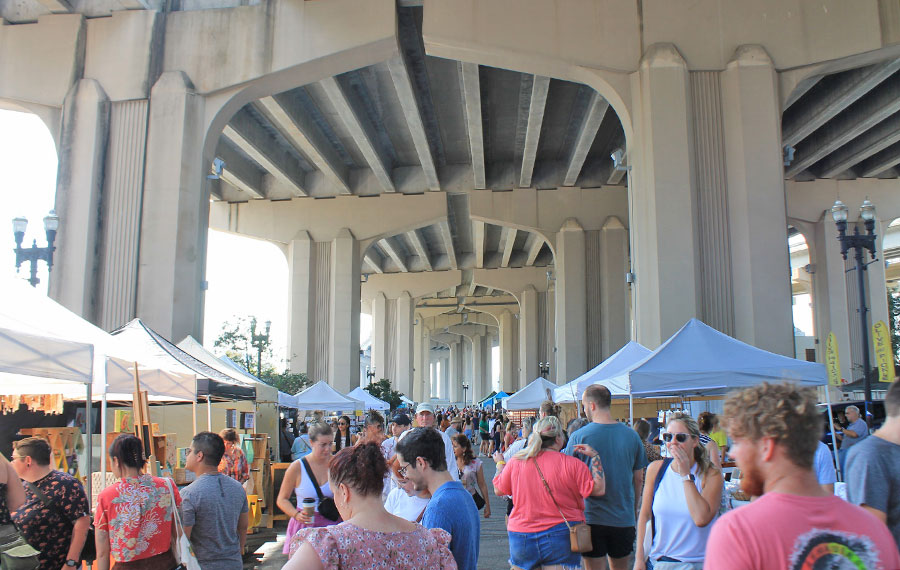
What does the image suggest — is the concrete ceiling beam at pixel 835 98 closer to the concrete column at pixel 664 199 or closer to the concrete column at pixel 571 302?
the concrete column at pixel 664 199

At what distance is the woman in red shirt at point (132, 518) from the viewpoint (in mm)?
4664

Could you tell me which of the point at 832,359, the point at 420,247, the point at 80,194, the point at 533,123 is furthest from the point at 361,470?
the point at 420,247

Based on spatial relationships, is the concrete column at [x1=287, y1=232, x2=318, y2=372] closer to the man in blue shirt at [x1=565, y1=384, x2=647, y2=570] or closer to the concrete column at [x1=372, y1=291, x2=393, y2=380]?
the concrete column at [x1=372, y1=291, x2=393, y2=380]

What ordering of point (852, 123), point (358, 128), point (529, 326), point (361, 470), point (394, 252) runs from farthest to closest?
point (529, 326) < point (394, 252) < point (358, 128) < point (852, 123) < point (361, 470)

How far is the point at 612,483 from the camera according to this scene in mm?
5801

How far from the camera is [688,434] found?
4.29 meters

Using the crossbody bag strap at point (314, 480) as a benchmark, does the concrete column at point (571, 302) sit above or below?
above

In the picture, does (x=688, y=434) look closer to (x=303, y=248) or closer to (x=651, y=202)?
(x=651, y=202)

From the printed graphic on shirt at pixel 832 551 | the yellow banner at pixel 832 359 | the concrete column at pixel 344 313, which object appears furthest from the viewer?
the concrete column at pixel 344 313

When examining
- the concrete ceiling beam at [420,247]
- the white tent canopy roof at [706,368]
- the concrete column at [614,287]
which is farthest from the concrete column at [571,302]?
the white tent canopy roof at [706,368]

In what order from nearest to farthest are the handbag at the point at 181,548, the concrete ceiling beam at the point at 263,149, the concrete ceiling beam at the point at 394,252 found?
the handbag at the point at 181,548 → the concrete ceiling beam at the point at 263,149 → the concrete ceiling beam at the point at 394,252

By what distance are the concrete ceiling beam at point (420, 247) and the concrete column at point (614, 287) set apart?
12.7 m

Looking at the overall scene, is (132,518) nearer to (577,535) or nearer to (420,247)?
(577,535)

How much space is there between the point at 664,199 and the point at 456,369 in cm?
8780
